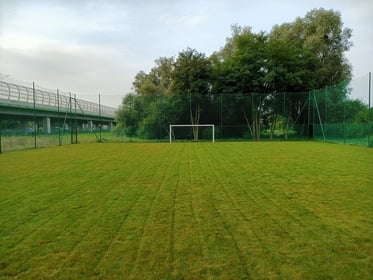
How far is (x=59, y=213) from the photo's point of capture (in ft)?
11.7

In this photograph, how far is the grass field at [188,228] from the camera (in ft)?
7.24

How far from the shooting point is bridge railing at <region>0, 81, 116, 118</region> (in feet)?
56.4

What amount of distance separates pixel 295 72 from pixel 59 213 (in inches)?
797

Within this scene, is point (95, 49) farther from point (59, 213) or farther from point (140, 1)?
point (59, 213)

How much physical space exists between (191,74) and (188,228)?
18.4 metres

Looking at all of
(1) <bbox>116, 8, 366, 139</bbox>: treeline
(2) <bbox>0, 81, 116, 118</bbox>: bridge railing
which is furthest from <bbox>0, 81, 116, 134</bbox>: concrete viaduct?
(1) <bbox>116, 8, 366, 139</bbox>: treeline

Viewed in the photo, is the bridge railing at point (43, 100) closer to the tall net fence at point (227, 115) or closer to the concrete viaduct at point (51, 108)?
the concrete viaduct at point (51, 108)

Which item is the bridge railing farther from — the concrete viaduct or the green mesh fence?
the green mesh fence

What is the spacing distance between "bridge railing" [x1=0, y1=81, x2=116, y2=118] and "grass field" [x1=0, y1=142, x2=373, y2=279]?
1341 cm

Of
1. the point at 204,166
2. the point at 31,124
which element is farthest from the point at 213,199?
the point at 31,124

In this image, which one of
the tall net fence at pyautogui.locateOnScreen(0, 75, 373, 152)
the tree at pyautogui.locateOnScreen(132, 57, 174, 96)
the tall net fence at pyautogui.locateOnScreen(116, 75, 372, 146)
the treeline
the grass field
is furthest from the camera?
the tree at pyautogui.locateOnScreen(132, 57, 174, 96)

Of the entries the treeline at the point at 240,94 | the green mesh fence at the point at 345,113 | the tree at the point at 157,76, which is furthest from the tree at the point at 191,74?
the tree at the point at 157,76

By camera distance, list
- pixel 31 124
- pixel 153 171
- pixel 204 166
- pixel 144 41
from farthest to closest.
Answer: pixel 144 41, pixel 31 124, pixel 204 166, pixel 153 171

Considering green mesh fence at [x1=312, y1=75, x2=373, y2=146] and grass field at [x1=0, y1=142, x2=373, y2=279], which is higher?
green mesh fence at [x1=312, y1=75, x2=373, y2=146]
